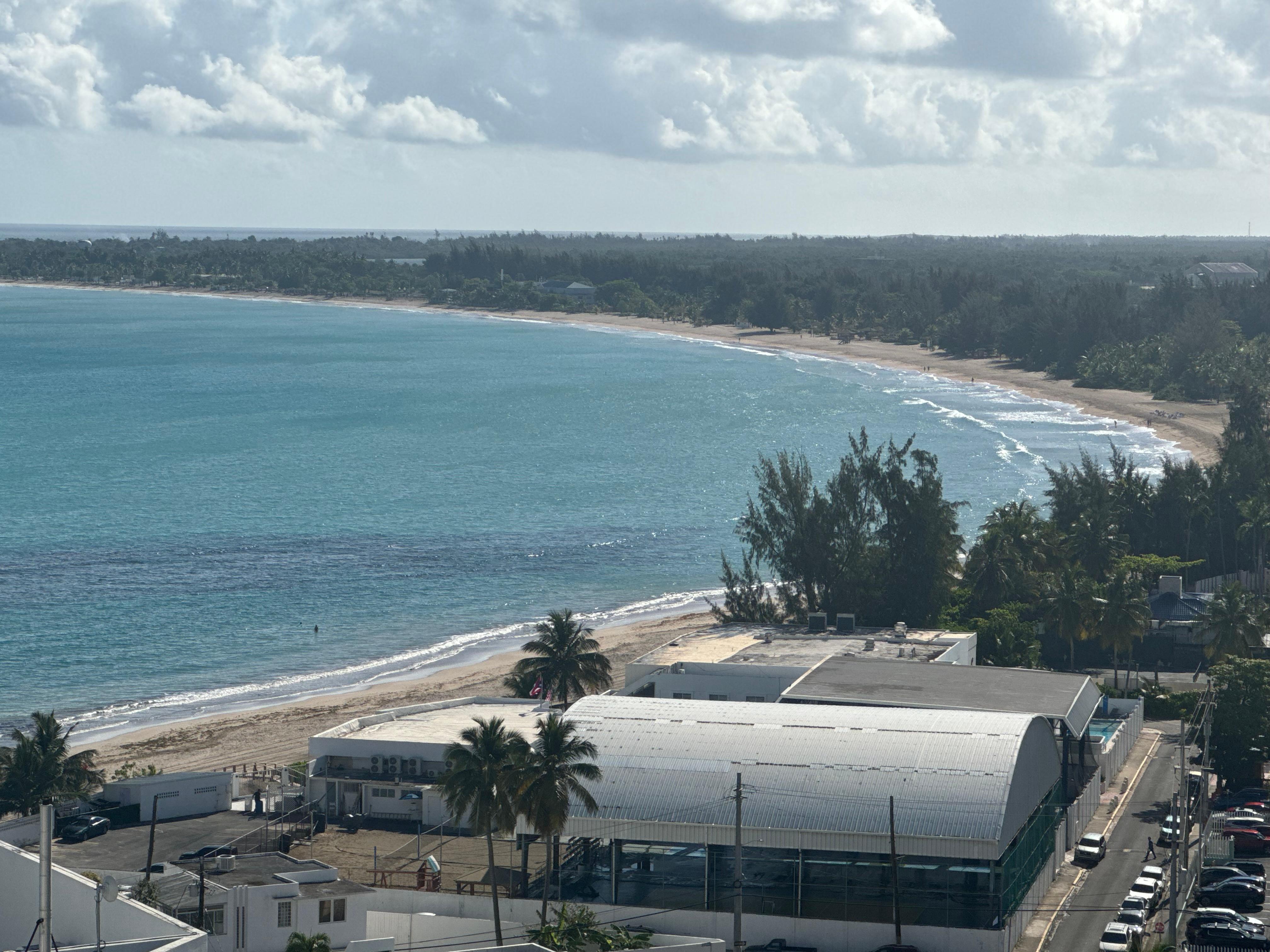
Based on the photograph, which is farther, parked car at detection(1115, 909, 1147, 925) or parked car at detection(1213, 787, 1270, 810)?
parked car at detection(1213, 787, 1270, 810)

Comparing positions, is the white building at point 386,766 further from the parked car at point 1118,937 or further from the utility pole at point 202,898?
the parked car at point 1118,937

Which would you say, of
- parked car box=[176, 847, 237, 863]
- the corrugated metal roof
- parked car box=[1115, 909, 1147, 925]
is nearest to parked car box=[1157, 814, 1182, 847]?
parked car box=[1115, 909, 1147, 925]

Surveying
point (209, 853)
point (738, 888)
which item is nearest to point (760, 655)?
point (209, 853)

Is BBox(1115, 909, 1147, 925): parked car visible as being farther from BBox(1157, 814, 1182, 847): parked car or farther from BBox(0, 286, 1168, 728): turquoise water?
BBox(0, 286, 1168, 728): turquoise water

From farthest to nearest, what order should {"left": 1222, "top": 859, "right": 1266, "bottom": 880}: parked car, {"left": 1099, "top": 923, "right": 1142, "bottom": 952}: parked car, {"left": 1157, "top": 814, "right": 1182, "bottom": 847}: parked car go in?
{"left": 1157, "top": 814, "right": 1182, "bottom": 847}: parked car → {"left": 1222, "top": 859, "right": 1266, "bottom": 880}: parked car → {"left": 1099, "top": 923, "right": 1142, "bottom": 952}: parked car

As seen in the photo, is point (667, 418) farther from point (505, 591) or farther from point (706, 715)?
point (706, 715)

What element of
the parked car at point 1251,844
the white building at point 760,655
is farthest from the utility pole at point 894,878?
the white building at point 760,655
